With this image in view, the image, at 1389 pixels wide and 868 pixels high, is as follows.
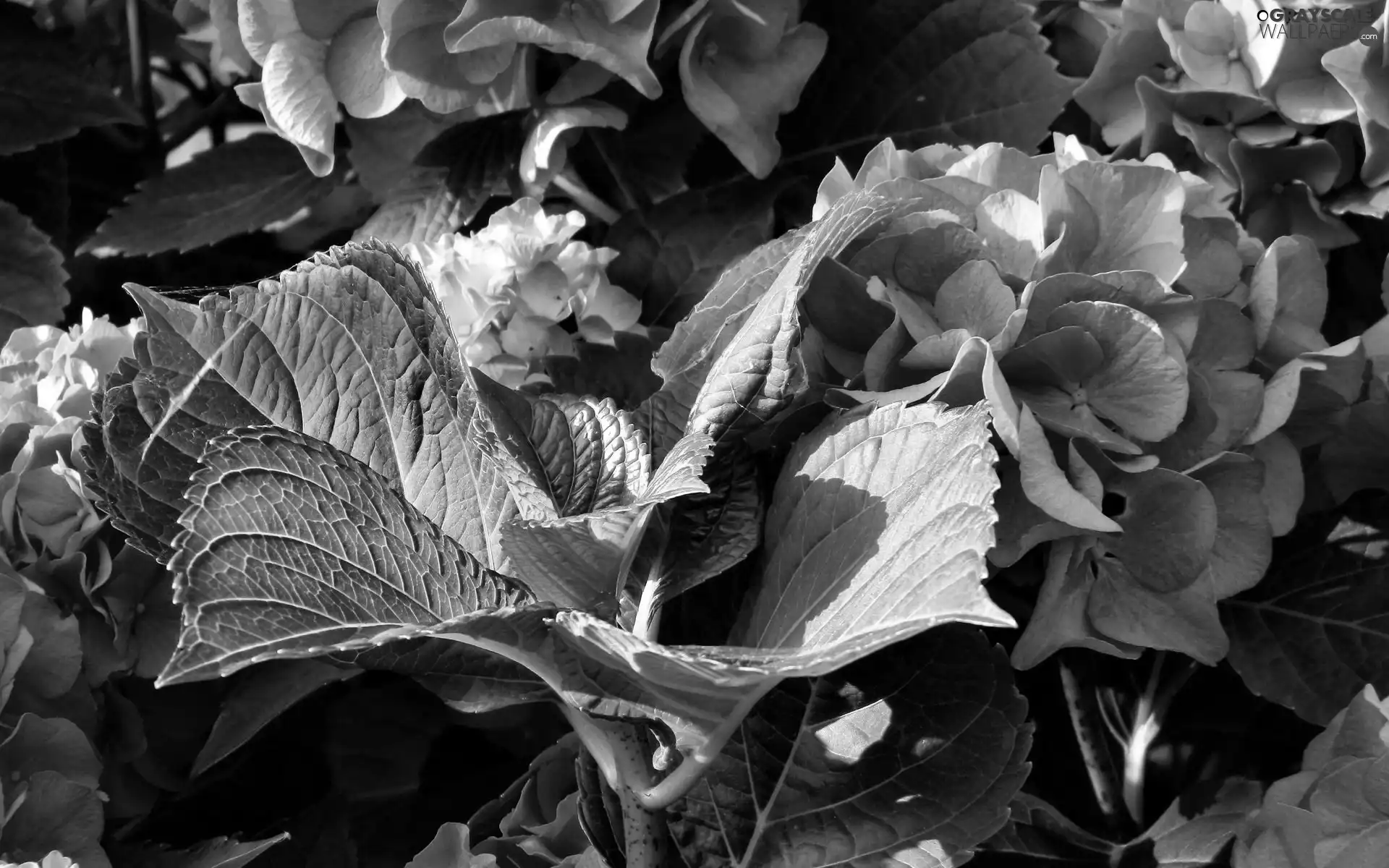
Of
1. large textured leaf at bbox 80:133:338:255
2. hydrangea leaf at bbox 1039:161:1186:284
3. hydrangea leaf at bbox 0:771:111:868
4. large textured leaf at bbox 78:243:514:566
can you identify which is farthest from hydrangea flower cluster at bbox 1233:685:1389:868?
large textured leaf at bbox 80:133:338:255

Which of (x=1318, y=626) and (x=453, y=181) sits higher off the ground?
(x=453, y=181)

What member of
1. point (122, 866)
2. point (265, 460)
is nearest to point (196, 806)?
point (122, 866)

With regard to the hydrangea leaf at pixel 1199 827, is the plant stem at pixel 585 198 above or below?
above

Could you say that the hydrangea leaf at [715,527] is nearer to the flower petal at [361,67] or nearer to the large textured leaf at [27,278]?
the flower petal at [361,67]

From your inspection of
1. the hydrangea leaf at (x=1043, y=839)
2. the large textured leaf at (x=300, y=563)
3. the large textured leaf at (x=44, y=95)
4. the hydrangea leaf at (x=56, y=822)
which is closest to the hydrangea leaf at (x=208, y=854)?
the hydrangea leaf at (x=56, y=822)

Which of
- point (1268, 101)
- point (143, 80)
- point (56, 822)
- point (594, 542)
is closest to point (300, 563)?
point (594, 542)

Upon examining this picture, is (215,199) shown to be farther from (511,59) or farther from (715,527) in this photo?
(715,527)
